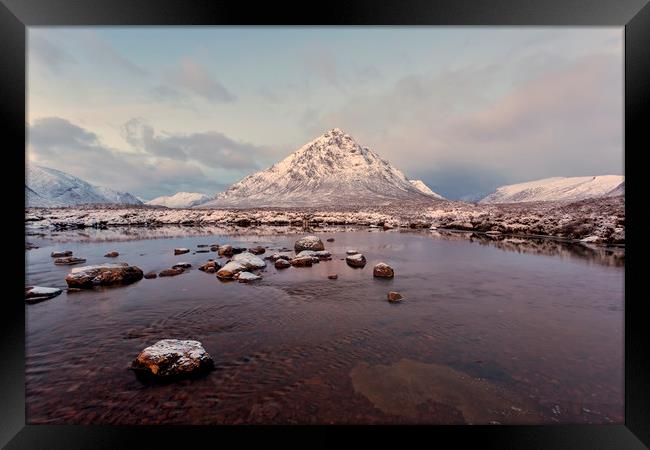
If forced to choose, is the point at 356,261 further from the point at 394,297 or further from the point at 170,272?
the point at 170,272

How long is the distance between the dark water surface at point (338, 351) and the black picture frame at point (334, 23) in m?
1.71

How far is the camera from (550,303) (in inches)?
492

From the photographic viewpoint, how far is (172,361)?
6566 mm

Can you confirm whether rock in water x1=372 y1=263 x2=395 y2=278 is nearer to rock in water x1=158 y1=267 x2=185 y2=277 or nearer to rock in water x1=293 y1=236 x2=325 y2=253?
rock in water x1=293 y1=236 x2=325 y2=253

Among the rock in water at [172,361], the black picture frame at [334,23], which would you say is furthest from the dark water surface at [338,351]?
the black picture frame at [334,23]

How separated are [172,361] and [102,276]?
12.2m

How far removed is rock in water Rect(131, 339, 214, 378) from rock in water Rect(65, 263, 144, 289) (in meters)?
10.7

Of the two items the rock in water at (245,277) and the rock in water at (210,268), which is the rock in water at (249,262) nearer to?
the rock in water at (210,268)

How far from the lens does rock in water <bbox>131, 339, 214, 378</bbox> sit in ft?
21.2

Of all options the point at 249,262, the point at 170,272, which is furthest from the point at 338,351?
the point at 170,272

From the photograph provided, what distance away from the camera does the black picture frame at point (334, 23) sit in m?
3.73

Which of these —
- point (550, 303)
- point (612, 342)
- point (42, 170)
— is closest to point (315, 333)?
point (612, 342)

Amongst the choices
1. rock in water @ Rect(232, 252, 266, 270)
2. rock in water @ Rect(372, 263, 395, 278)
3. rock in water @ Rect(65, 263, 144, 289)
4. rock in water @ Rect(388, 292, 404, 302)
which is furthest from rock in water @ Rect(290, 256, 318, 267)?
rock in water @ Rect(65, 263, 144, 289)
